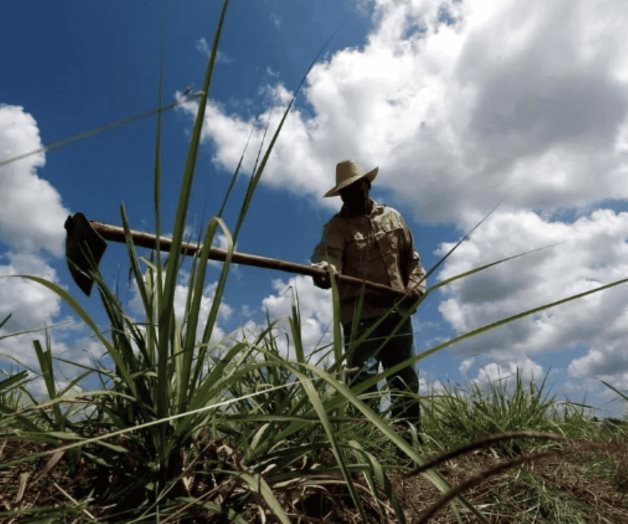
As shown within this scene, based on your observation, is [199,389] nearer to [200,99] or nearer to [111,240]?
[200,99]

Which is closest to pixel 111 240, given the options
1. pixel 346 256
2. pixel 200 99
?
pixel 200 99

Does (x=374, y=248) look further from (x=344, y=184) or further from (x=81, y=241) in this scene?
(x=81, y=241)

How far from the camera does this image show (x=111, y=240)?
6.72ft

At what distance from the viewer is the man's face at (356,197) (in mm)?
4469

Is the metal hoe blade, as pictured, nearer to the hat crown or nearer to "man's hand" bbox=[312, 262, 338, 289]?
"man's hand" bbox=[312, 262, 338, 289]

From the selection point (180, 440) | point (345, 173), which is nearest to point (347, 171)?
point (345, 173)

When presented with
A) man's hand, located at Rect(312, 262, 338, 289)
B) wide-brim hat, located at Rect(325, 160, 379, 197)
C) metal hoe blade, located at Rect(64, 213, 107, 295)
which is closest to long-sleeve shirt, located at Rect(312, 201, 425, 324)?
wide-brim hat, located at Rect(325, 160, 379, 197)

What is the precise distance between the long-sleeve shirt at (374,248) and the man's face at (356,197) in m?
0.05

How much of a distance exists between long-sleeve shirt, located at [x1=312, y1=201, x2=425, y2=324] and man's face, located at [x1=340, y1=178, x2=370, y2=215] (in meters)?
0.05

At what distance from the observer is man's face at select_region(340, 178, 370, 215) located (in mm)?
4469

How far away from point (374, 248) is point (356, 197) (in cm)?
43

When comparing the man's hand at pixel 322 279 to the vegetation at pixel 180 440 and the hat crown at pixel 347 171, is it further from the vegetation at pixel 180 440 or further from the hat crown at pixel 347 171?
the vegetation at pixel 180 440

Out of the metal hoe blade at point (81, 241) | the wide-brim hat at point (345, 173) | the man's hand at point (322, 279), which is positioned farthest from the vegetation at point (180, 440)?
the wide-brim hat at point (345, 173)

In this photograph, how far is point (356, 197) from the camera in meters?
4.49
